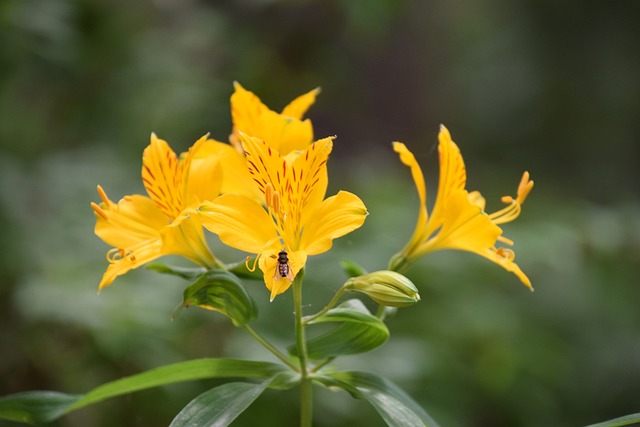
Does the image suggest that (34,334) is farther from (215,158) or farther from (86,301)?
(215,158)

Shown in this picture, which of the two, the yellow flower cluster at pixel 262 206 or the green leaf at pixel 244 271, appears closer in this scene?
the yellow flower cluster at pixel 262 206

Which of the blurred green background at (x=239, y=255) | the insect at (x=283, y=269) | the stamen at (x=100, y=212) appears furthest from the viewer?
the blurred green background at (x=239, y=255)

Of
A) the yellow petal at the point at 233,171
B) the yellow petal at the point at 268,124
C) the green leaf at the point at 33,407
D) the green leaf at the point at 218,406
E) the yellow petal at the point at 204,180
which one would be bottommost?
the green leaf at the point at 218,406

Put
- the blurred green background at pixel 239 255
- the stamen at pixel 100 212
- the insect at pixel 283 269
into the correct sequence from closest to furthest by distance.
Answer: the insect at pixel 283 269 < the stamen at pixel 100 212 < the blurred green background at pixel 239 255

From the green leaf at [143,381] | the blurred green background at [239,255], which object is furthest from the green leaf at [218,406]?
the blurred green background at [239,255]

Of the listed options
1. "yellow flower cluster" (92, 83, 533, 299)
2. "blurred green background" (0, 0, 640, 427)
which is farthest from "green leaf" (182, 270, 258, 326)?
"blurred green background" (0, 0, 640, 427)

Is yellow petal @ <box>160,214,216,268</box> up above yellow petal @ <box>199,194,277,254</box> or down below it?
above

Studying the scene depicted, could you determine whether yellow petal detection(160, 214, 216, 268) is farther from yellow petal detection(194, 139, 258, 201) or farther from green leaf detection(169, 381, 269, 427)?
green leaf detection(169, 381, 269, 427)

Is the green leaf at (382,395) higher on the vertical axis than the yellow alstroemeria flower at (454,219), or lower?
lower

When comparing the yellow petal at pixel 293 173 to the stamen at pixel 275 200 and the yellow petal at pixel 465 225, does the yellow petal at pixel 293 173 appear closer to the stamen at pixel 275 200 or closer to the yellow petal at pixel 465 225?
the stamen at pixel 275 200
